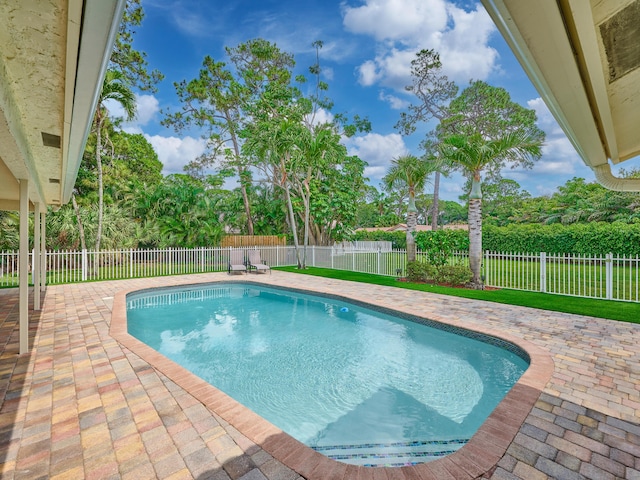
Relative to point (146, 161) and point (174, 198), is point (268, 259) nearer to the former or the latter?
point (174, 198)

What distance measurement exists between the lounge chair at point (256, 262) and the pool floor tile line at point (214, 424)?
8.65 metres

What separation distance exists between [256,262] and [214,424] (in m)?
11.7

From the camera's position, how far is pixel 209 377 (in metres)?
4.38

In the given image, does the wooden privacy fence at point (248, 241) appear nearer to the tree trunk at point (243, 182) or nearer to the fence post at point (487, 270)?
the tree trunk at point (243, 182)

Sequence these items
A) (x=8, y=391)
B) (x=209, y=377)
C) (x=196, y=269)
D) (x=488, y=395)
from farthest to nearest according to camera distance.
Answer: (x=196, y=269), (x=209, y=377), (x=488, y=395), (x=8, y=391)

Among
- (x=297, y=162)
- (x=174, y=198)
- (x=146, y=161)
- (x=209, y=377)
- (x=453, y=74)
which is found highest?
(x=453, y=74)

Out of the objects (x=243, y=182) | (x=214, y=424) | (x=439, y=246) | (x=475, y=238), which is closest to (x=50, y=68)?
(x=214, y=424)

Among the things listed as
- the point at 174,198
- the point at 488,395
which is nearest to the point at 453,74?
the point at 174,198

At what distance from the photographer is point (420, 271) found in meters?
10.3

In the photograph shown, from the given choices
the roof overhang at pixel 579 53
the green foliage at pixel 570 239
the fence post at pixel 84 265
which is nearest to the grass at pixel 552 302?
the roof overhang at pixel 579 53

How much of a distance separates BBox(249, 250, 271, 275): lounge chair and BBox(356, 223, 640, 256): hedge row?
6.74 m

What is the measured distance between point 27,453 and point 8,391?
1.37 meters

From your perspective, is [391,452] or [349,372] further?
[349,372]

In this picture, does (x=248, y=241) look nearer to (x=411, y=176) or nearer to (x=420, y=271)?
(x=411, y=176)
